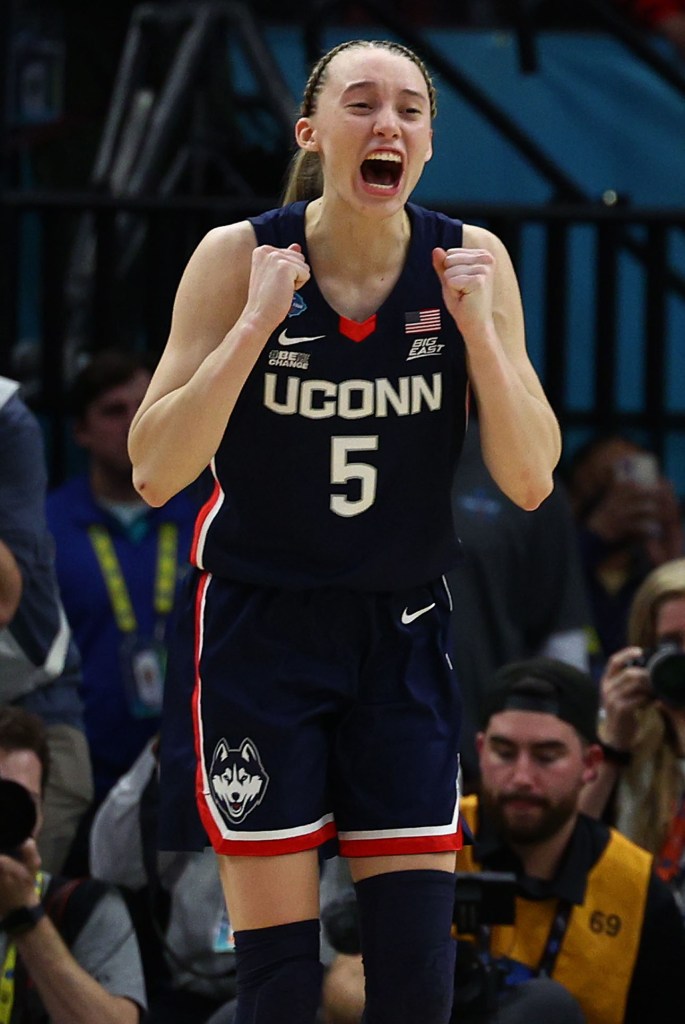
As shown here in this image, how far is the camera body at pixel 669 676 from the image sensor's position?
5.12m

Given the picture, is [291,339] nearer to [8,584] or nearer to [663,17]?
[8,584]

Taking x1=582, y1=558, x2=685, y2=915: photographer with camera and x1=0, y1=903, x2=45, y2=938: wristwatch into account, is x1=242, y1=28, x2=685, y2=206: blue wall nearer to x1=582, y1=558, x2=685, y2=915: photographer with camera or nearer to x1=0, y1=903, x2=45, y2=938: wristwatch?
x1=582, y1=558, x2=685, y2=915: photographer with camera

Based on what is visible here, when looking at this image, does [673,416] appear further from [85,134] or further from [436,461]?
[436,461]

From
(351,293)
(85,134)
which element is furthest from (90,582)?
(351,293)

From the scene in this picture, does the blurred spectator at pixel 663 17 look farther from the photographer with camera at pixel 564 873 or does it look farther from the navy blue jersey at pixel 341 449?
the navy blue jersey at pixel 341 449

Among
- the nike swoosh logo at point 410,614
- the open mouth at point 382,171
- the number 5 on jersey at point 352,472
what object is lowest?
the nike swoosh logo at point 410,614

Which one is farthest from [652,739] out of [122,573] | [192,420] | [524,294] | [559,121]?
[559,121]

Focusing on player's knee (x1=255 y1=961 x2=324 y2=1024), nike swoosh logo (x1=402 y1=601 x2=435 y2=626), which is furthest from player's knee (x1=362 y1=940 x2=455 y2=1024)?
nike swoosh logo (x1=402 y1=601 x2=435 y2=626)

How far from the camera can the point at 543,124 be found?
8.11 metres

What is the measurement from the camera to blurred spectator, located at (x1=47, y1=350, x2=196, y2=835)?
6.10 meters

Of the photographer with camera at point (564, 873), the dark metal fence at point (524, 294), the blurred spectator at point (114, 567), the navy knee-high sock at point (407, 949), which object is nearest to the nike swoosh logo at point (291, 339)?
the navy knee-high sock at point (407, 949)

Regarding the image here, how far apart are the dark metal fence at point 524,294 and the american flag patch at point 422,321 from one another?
344 centimetres

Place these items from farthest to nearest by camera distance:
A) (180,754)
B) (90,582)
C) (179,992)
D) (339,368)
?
(90,582), (179,992), (180,754), (339,368)

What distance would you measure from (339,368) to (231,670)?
1.76ft
